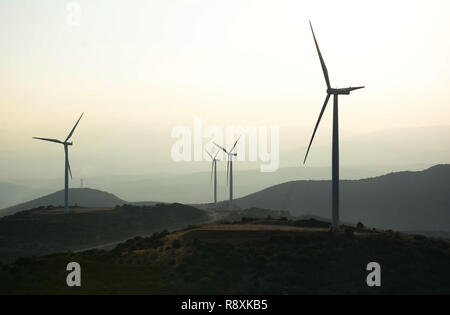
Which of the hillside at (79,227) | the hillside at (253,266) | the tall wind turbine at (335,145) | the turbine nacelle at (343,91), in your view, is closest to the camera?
the hillside at (253,266)

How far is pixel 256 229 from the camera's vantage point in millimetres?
68125

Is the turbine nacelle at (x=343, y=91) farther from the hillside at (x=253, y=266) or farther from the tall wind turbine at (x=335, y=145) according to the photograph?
the hillside at (x=253, y=266)

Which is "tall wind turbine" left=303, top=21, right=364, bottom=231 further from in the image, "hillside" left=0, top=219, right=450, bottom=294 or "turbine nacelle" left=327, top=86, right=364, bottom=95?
"hillside" left=0, top=219, right=450, bottom=294

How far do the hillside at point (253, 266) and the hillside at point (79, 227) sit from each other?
4134cm

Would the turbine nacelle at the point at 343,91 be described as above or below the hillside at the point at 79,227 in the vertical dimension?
above

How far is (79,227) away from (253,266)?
69795mm

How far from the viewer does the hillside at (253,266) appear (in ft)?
166

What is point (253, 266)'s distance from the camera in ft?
182

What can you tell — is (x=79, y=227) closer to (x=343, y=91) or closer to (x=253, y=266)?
(x=253, y=266)

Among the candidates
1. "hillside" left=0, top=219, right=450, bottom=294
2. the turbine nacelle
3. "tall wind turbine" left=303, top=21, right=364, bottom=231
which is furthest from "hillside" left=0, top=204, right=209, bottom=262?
the turbine nacelle

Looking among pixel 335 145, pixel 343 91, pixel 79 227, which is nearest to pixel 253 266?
pixel 335 145

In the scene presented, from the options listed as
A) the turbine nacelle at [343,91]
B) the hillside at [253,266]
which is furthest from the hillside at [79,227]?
the turbine nacelle at [343,91]

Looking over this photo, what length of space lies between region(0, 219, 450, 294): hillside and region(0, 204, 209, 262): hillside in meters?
41.3

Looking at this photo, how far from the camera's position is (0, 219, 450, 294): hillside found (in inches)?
1988
